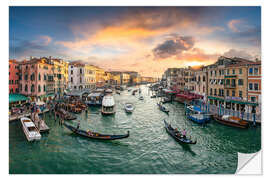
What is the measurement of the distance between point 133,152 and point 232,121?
9.44m

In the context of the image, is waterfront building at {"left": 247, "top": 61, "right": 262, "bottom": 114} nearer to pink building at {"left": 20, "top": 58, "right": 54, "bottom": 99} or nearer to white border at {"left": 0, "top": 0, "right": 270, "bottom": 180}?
white border at {"left": 0, "top": 0, "right": 270, "bottom": 180}

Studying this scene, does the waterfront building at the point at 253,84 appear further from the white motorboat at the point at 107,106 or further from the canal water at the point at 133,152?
the white motorboat at the point at 107,106

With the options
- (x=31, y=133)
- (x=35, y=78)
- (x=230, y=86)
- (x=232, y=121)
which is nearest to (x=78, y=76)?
(x=35, y=78)

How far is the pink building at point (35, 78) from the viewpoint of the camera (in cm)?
1154

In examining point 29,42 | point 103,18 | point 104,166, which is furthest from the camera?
point 29,42

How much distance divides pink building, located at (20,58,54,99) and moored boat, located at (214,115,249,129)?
59.0ft

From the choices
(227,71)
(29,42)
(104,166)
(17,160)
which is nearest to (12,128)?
(17,160)

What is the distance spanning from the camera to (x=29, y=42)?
766cm

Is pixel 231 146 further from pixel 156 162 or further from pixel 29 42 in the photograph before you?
pixel 29 42

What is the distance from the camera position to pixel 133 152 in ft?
24.7

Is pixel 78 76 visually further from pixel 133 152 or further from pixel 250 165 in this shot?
pixel 250 165

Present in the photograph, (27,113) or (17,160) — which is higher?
(27,113)

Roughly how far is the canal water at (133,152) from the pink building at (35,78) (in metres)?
3.20

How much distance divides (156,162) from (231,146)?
17.6ft
